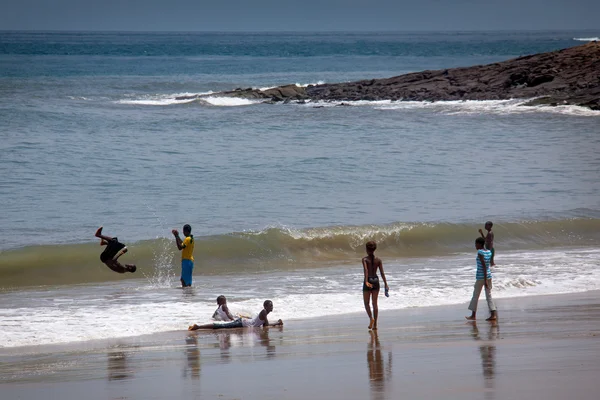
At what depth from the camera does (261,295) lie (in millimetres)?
14508

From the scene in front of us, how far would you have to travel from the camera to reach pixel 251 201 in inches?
902

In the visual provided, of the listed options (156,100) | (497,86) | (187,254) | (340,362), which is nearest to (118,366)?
(340,362)

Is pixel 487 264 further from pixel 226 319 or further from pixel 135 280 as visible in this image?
pixel 135 280

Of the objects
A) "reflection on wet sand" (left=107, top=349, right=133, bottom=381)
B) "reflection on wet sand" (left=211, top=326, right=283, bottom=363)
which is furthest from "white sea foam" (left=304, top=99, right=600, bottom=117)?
"reflection on wet sand" (left=107, top=349, right=133, bottom=381)

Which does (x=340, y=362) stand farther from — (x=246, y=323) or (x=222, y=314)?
(x=222, y=314)

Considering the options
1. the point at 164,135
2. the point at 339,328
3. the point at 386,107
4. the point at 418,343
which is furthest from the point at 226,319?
the point at 386,107

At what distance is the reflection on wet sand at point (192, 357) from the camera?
8992 millimetres

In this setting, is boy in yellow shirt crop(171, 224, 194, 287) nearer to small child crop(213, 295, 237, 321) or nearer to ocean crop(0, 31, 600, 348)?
ocean crop(0, 31, 600, 348)

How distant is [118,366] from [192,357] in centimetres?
86

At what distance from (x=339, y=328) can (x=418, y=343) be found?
1.70 meters

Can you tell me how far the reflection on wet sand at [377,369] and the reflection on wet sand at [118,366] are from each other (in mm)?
2498

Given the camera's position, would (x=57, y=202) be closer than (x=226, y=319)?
No

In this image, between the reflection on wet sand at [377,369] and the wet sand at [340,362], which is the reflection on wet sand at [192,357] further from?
the reflection on wet sand at [377,369]

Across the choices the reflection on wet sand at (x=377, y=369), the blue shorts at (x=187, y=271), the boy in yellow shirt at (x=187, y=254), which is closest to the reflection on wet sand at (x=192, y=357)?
the reflection on wet sand at (x=377, y=369)
